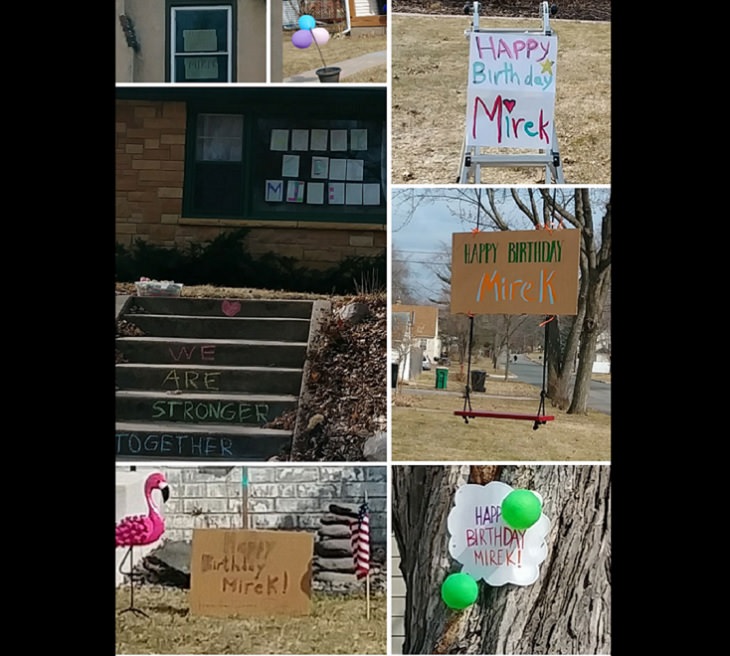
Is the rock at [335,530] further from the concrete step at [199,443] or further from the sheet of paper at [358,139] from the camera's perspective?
→ the sheet of paper at [358,139]

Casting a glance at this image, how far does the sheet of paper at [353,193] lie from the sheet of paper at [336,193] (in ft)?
0.07

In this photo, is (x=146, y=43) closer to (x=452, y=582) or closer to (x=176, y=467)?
(x=176, y=467)

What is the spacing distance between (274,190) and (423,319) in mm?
951

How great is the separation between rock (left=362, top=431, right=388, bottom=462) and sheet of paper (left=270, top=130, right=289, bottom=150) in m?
1.41

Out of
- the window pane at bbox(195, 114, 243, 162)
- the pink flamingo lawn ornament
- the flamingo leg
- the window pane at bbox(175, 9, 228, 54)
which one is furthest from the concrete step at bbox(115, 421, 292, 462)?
the window pane at bbox(175, 9, 228, 54)

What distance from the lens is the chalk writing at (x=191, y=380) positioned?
15.5ft

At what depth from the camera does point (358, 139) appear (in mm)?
4852

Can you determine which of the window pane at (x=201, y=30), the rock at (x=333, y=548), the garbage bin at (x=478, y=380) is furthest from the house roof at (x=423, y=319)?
the window pane at (x=201, y=30)

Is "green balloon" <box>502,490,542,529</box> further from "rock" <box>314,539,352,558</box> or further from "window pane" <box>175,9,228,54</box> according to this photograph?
"window pane" <box>175,9,228,54</box>

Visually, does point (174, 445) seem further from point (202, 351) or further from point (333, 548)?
point (333, 548)

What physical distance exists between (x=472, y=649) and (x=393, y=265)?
5.54 feet

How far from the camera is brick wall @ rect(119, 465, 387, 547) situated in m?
4.61

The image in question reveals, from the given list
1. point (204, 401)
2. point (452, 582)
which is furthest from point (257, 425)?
point (452, 582)

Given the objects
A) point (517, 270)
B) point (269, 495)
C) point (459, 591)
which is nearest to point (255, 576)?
point (269, 495)
